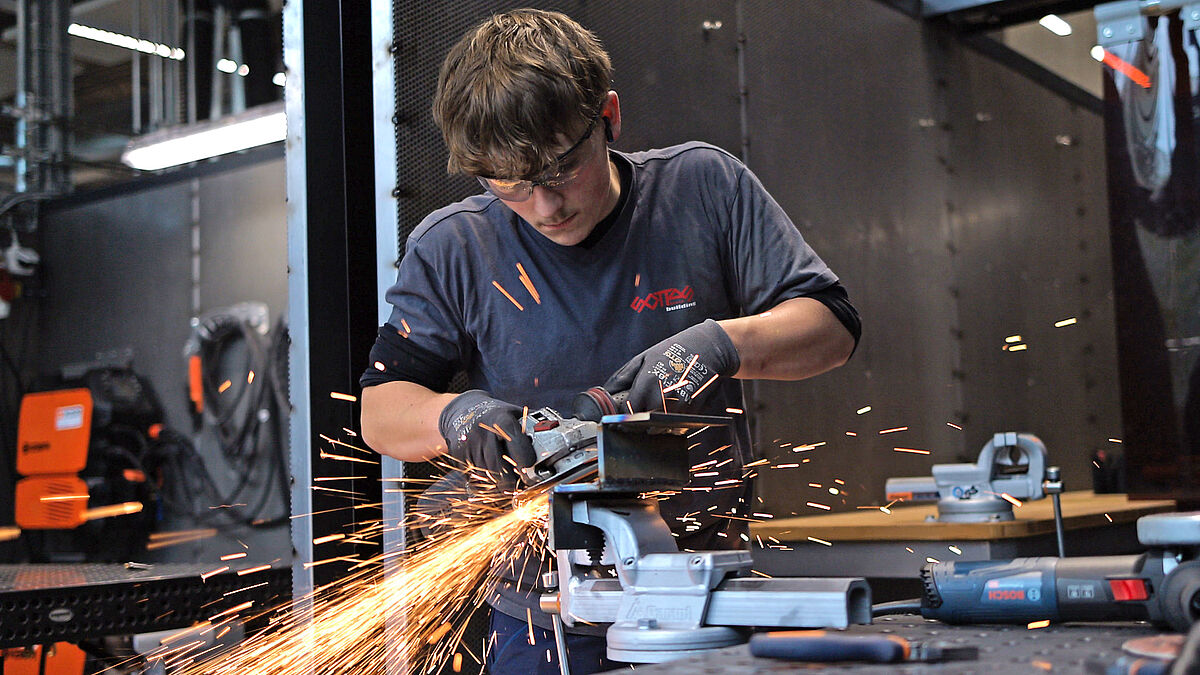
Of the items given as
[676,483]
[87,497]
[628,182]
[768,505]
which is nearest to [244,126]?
[87,497]

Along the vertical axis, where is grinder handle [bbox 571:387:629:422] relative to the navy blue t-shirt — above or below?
below

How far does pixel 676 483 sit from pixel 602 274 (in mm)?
549

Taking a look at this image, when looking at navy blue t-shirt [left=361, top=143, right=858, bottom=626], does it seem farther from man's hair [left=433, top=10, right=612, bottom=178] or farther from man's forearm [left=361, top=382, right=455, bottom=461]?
man's hair [left=433, top=10, right=612, bottom=178]

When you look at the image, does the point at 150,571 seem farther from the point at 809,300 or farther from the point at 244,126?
the point at 244,126

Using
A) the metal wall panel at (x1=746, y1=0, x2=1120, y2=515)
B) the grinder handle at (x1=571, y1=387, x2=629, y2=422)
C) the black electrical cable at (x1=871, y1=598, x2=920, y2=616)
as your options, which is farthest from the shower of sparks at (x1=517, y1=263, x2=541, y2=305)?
the metal wall panel at (x1=746, y1=0, x2=1120, y2=515)

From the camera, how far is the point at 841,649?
0.98m

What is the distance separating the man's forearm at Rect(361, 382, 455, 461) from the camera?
1.70m

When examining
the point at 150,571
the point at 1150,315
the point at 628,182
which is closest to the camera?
the point at 628,182

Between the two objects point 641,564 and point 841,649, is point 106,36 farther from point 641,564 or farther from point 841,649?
point 841,649

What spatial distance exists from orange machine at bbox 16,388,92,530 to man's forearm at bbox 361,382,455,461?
4.15 meters

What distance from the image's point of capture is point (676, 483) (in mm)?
1364

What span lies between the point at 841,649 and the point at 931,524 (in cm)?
200

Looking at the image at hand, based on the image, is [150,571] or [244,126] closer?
[150,571]

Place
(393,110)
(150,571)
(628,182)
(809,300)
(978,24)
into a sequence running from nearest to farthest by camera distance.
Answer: (809,300)
(628,182)
(393,110)
(150,571)
(978,24)
